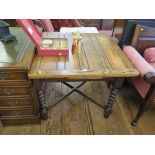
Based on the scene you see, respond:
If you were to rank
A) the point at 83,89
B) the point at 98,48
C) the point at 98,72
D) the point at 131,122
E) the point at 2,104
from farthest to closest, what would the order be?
the point at 83,89 → the point at 131,122 → the point at 98,48 → the point at 2,104 → the point at 98,72

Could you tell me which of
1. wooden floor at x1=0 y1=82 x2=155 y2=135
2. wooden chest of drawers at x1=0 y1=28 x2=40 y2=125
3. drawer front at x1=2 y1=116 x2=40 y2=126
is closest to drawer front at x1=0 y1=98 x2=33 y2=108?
wooden chest of drawers at x1=0 y1=28 x2=40 y2=125

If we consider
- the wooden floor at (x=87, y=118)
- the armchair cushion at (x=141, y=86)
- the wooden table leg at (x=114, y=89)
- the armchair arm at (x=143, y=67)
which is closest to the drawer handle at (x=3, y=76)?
the wooden floor at (x=87, y=118)

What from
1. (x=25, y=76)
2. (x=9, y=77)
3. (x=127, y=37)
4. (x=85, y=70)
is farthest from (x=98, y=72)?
(x=127, y=37)

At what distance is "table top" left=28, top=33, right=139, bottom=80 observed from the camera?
1066mm

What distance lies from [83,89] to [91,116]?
0.43 metres

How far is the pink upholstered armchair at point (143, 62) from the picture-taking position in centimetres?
120

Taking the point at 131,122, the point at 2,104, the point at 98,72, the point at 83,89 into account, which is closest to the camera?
the point at 98,72

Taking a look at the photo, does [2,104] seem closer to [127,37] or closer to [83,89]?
[83,89]

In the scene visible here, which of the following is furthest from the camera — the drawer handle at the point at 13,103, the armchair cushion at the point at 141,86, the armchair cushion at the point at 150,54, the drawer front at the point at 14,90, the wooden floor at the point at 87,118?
the armchair cushion at the point at 150,54

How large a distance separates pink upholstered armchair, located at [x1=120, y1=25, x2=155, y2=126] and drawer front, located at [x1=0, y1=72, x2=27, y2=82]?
93cm

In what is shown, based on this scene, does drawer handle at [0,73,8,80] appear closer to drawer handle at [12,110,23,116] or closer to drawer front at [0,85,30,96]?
drawer front at [0,85,30,96]

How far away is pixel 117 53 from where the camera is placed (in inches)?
53.1

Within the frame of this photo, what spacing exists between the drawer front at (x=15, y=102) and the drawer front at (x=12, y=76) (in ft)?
0.78

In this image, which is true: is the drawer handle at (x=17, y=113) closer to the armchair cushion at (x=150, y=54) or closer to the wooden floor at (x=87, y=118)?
the wooden floor at (x=87, y=118)
